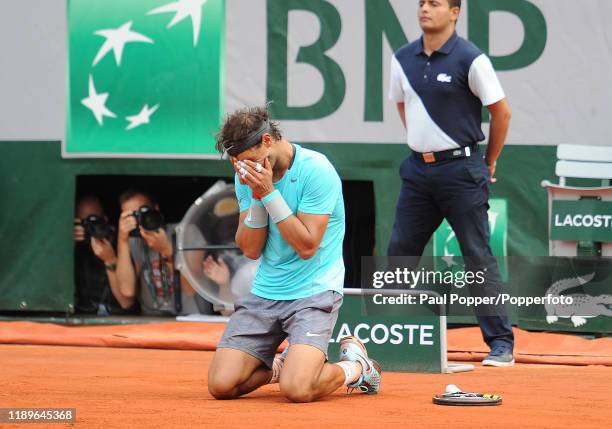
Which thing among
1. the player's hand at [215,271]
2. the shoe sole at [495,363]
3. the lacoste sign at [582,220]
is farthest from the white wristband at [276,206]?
the player's hand at [215,271]

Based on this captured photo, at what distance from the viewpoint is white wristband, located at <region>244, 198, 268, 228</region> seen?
5766 mm

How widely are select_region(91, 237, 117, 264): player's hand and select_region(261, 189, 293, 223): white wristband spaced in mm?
4220

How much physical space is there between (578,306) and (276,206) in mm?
3740

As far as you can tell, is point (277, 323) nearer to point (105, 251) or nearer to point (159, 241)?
point (159, 241)

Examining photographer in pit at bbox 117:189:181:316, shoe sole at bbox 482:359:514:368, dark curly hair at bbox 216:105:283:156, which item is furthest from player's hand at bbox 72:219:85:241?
dark curly hair at bbox 216:105:283:156

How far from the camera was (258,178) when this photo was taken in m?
5.54

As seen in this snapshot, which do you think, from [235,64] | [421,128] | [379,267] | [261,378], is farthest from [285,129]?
[261,378]

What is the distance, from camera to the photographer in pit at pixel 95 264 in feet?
31.7

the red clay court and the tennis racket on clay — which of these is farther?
the tennis racket on clay

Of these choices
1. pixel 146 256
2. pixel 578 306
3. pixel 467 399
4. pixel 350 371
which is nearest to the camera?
pixel 467 399

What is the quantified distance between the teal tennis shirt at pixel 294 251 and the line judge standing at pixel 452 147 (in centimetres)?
142

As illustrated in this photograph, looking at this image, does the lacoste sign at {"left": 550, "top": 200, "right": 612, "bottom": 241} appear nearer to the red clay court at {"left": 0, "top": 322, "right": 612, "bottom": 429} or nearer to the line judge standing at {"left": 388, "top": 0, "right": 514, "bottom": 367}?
the red clay court at {"left": 0, "top": 322, "right": 612, "bottom": 429}

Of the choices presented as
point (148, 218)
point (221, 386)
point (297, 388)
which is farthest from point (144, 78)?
point (297, 388)

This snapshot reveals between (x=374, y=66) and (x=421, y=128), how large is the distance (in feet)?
5.82
